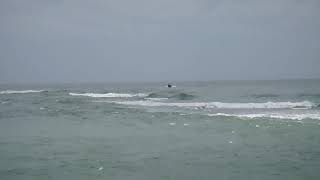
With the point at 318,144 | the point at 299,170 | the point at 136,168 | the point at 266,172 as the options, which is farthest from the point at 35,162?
the point at 318,144

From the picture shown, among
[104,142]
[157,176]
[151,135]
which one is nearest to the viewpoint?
[157,176]

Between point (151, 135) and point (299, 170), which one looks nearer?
point (299, 170)

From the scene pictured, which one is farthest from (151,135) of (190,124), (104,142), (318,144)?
(318,144)

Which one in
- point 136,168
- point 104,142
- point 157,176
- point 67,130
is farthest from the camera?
→ point 67,130

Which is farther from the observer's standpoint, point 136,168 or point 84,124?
point 84,124

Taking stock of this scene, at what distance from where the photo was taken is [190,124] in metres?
20.4

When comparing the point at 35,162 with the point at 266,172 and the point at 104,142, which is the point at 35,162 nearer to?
the point at 104,142

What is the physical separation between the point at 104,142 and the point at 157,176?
5660 mm

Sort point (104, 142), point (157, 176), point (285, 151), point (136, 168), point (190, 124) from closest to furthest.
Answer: point (157, 176) < point (136, 168) < point (285, 151) < point (104, 142) < point (190, 124)

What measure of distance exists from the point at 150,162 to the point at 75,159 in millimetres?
2369

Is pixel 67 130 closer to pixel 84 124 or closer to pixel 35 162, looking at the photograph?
pixel 84 124

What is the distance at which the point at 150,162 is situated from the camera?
11445 millimetres

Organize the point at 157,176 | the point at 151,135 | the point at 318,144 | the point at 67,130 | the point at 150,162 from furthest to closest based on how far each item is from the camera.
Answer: the point at 67,130
the point at 151,135
the point at 318,144
the point at 150,162
the point at 157,176

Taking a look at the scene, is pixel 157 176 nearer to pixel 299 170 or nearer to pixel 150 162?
pixel 150 162
